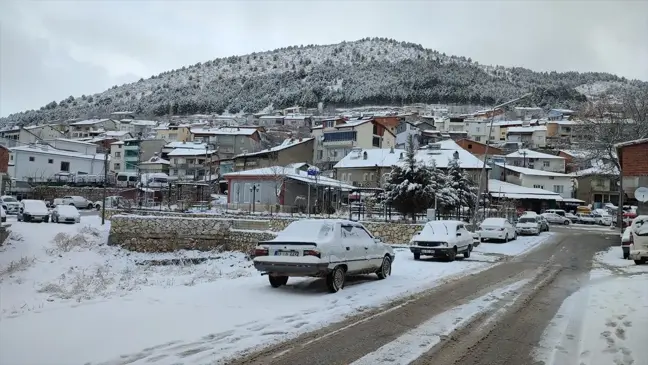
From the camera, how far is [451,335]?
7.90m

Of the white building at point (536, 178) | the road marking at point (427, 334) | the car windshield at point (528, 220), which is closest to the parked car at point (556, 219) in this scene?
the white building at point (536, 178)

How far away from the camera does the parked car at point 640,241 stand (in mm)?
18883

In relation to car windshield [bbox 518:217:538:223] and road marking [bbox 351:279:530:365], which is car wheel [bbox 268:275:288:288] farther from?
car windshield [bbox 518:217:538:223]

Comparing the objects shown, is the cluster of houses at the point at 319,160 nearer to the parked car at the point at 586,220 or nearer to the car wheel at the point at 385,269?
the parked car at the point at 586,220

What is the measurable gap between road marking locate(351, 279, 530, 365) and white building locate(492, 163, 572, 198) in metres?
71.8

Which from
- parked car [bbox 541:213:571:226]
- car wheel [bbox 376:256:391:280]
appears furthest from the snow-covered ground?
parked car [bbox 541:213:571:226]

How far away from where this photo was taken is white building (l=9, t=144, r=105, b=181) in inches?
2724

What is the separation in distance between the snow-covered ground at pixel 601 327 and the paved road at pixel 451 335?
0.25 m

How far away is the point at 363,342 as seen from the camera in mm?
7328

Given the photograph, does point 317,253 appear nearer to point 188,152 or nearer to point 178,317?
point 178,317

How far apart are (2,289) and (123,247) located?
19.1m

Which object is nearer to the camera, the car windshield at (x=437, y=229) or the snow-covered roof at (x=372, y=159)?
the car windshield at (x=437, y=229)

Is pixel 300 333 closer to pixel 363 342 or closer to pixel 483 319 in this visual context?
pixel 363 342

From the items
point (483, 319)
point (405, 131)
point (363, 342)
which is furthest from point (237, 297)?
point (405, 131)
